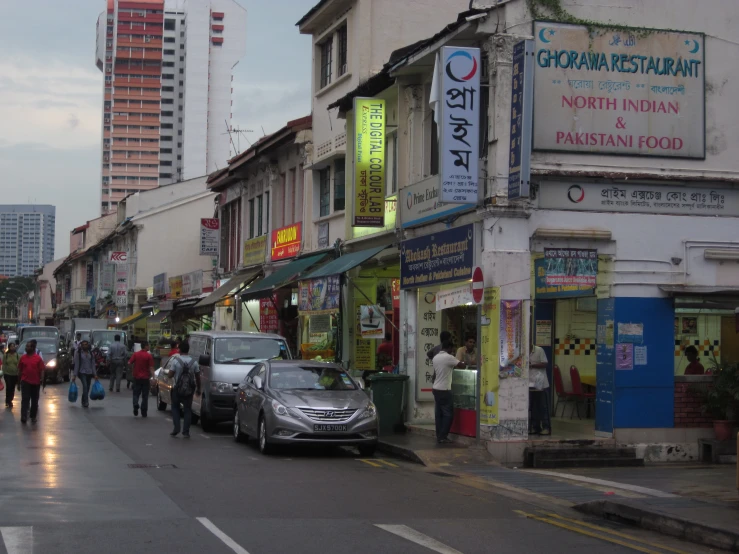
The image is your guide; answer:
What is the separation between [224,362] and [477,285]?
267 inches

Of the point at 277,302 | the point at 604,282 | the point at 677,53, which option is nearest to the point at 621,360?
the point at 604,282

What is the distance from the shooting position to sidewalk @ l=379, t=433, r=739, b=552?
10.0 meters

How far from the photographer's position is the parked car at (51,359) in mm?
39438

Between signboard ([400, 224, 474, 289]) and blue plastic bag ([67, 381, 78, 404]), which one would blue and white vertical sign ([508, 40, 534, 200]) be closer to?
signboard ([400, 224, 474, 289])

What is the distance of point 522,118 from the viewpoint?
52.2 feet

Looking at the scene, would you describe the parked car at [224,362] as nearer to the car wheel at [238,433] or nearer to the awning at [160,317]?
the car wheel at [238,433]

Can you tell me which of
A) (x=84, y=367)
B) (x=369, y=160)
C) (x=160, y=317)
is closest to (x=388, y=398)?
(x=369, y=160)

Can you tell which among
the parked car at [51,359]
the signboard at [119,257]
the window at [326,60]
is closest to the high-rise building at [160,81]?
the signboard at [119,257]

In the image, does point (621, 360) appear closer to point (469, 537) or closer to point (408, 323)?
point (408, 323)

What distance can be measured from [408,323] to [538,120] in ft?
17.5

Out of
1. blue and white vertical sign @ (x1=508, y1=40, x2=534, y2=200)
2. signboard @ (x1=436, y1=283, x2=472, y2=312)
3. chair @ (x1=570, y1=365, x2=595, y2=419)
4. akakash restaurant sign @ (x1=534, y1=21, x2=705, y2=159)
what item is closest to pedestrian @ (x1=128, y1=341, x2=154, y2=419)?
signboard @ (x1=436, y1=283, x2=472, y2=312)

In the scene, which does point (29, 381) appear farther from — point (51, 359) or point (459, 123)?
point (51, 359)

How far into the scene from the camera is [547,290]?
17750mm

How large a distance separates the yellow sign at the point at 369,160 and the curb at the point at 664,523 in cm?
1126
